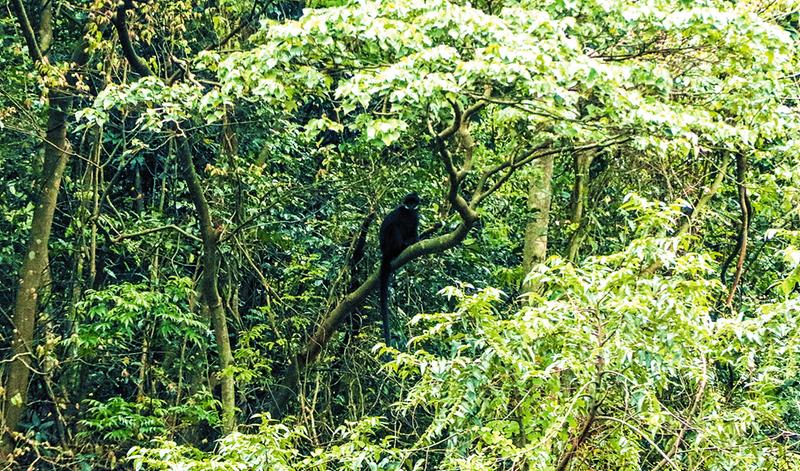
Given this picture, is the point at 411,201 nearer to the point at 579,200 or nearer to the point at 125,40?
the point at 579,200

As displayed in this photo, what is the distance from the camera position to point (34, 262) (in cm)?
675

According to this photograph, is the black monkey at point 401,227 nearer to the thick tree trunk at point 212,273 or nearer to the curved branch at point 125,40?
the thick tree trunk at point 212,273

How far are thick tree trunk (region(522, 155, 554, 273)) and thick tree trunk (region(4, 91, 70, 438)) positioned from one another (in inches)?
135

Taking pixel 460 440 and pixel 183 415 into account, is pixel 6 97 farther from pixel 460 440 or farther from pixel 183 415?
pixel 460 440

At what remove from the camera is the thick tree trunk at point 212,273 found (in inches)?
241

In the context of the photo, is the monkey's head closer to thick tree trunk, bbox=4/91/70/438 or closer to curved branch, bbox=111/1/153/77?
curved branch, bbox=111/1/153/77

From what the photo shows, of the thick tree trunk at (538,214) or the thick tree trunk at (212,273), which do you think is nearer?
the thick tree trunk at (212,273)

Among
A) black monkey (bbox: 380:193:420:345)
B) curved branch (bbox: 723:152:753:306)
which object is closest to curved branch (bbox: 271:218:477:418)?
black monkey (bbox: 380:193:420:345)

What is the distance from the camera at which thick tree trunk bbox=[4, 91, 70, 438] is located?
6.69 meters

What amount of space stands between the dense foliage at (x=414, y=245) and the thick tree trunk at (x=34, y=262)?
21 mm

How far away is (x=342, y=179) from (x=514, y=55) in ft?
9.27

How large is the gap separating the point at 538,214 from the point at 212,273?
7.93ft

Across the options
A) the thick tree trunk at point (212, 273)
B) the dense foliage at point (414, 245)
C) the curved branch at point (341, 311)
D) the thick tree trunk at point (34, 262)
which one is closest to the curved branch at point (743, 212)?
the dense foliage at point (414, 245)

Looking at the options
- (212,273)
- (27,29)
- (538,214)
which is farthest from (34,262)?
(538,214)
